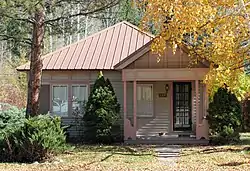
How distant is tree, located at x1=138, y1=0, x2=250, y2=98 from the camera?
1115 cm

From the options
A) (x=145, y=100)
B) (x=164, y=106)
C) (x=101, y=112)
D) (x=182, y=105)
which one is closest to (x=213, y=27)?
(x=101, y=112)

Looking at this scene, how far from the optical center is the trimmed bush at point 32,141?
13.1 m

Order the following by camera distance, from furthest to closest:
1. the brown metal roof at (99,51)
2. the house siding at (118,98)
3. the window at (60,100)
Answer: the window at (60,100) → the brown metal roof at (99,51) → the house siding at (118,98)

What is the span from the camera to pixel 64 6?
14.1m

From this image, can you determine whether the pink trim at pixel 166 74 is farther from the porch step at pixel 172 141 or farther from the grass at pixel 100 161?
the grass at pixel 100 161

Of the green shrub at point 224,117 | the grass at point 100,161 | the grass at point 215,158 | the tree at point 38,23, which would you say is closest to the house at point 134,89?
the green shrub at point 224,117

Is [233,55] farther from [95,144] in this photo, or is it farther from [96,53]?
[96,53]

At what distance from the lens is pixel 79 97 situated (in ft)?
65.2

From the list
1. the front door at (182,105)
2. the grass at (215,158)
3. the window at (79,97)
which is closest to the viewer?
the grass at (215,158)

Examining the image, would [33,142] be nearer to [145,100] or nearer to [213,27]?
[213,27]

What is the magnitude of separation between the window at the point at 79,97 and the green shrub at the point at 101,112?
150cm

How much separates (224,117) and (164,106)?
3.11 m

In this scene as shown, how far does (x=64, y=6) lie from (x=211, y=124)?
25.1ft

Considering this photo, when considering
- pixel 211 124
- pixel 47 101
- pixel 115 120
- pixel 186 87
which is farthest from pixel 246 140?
pixel 47 101
